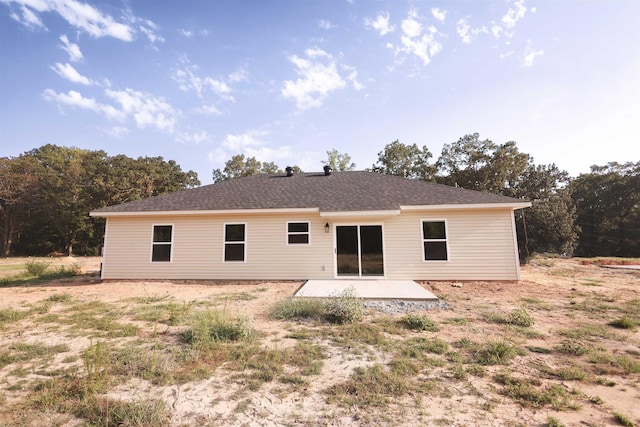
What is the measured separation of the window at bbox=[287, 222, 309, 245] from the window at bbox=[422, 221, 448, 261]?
14.3ft

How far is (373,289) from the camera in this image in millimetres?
8141

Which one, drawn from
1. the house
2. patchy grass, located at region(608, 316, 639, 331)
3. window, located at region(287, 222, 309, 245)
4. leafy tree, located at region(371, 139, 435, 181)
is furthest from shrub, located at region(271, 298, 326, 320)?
leafy tree, located at region(371, 139, 435, 181)

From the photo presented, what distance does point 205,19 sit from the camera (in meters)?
10.2

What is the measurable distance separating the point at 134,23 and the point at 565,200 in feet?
106

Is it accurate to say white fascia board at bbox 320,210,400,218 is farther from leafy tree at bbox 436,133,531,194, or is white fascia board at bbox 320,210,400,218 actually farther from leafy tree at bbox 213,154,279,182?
leafy tree at bbox 213,154,279,182

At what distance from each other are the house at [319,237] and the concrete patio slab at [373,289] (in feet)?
2.16

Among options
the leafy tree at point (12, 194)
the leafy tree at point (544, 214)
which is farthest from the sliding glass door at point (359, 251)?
the leafy tree at point (12, 194)

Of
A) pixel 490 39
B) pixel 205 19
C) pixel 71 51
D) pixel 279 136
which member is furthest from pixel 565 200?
pixel 71 51

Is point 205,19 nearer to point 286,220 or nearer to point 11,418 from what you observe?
point 286,220

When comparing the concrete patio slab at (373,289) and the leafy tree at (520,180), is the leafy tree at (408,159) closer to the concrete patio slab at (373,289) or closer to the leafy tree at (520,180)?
the leafy tree at (520,180)

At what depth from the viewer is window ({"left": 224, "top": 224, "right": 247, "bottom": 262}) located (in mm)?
10500

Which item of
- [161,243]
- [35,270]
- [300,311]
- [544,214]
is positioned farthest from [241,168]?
[544,214]

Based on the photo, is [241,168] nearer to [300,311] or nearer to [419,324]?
[300,311]

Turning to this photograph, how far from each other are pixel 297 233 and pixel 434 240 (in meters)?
5.08
